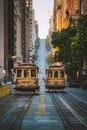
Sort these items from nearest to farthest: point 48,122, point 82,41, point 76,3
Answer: point 48,122, point 82,41, point 76,3

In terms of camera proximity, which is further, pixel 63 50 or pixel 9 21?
pixel 9 21

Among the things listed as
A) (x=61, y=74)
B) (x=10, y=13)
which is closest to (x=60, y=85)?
(x=61, y=74)

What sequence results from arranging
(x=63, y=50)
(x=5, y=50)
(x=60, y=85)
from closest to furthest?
(x=60, y=85) → (x=63, y=50) → (x=5, y=50)

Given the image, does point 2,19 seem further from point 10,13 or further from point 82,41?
point 82,41

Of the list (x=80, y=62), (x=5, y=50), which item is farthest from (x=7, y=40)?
(x=80, y=62)

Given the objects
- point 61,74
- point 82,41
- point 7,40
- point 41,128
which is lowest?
point 41,128

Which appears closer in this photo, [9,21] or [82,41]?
[82,41]

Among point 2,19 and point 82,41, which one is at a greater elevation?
point 2,19

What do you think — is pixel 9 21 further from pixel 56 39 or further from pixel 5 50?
pixel 56 39

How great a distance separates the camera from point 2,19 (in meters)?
150

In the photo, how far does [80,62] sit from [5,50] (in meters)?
69.5

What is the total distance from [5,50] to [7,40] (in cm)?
313

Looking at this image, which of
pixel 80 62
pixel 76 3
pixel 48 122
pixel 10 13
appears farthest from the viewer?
pixel 10 13

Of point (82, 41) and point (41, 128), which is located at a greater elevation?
point (82, 41)
